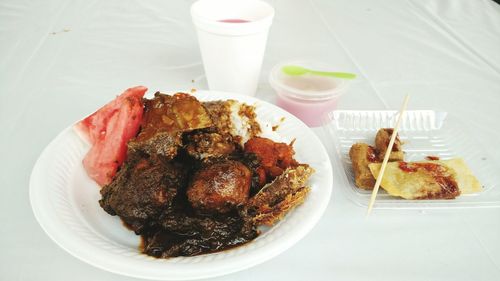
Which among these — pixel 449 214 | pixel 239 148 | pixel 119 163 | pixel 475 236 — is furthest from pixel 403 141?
pixel 119 163

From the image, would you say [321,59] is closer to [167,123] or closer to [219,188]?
[167,123]

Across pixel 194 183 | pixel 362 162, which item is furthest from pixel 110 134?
pixel 362 162

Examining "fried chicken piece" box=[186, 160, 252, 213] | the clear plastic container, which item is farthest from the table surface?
"fried chicken piece" box=[186, 160, 252, 213]

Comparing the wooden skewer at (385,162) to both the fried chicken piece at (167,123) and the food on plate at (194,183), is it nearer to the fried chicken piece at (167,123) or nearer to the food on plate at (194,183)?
the food on plate at (194,183)

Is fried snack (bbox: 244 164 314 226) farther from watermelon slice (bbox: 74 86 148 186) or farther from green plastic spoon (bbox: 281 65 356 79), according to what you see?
green plastic spoon (bbox: 281 65 356 79)

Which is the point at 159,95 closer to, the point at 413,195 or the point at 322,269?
the point at 322,269

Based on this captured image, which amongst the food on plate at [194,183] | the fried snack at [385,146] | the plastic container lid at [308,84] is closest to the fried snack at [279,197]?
the food on plate at [194,183]

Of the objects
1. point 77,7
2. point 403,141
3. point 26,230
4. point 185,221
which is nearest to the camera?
point 185,221
